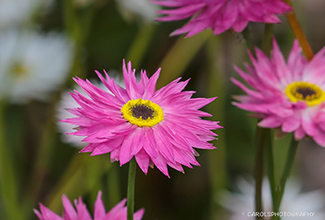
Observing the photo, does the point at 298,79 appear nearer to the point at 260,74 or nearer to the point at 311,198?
the point at 260,74

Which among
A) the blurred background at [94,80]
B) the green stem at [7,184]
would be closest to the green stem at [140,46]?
the blurred background at [94,80]

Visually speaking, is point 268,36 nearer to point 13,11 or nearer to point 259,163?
point 259,163

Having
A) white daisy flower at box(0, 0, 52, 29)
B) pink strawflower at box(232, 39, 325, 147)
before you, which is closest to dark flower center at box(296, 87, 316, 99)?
pink strawflower at box(232, 39, 325, 147)

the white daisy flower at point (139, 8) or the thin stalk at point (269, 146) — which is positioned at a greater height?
the white daisy flower at point (139, 8)

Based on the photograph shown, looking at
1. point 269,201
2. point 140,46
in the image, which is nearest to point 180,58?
point 140,46

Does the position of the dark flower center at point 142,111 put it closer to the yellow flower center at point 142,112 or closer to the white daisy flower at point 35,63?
the yellow flower center at point 142,112

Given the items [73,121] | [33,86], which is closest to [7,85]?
[33,86]

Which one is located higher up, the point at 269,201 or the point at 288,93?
the point at 288,93
